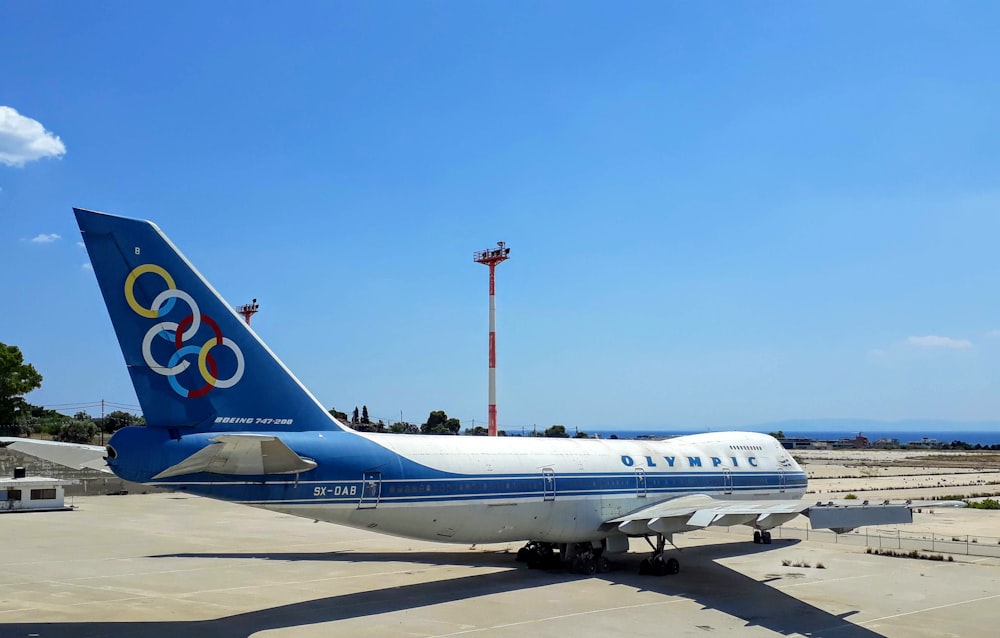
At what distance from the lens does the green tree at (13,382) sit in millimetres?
76781

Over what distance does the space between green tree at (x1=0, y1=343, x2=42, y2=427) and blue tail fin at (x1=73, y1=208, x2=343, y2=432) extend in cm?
7250

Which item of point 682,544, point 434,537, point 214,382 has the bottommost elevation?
point 682,544

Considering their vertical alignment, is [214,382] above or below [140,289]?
below

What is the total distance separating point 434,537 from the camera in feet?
69.3

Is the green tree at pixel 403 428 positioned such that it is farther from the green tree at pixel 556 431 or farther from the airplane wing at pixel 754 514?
the airplane wing at pixel 754 514

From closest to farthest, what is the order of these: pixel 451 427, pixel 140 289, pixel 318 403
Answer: pixel 140 289, pixel 318 403, pixel 451 427

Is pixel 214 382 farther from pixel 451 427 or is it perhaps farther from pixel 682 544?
pixel 451 427

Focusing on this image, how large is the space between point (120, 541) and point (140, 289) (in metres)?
19.2

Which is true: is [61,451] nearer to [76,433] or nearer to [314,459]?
[314,459]

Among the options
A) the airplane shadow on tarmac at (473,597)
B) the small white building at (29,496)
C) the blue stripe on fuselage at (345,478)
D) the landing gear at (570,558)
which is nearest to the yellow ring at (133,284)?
the blue stripe on fuselage at (345,478)

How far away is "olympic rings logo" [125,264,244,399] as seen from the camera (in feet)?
53.8

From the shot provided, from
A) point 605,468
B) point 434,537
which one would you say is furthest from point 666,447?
point 434,537

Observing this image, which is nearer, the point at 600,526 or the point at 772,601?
the point at 772,601

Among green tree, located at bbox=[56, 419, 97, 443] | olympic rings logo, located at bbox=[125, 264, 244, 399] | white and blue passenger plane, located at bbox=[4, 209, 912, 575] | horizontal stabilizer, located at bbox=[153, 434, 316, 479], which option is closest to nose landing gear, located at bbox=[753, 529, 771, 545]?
white and blue passenger plane, located at bbox=[4, 209, 912, 575]
